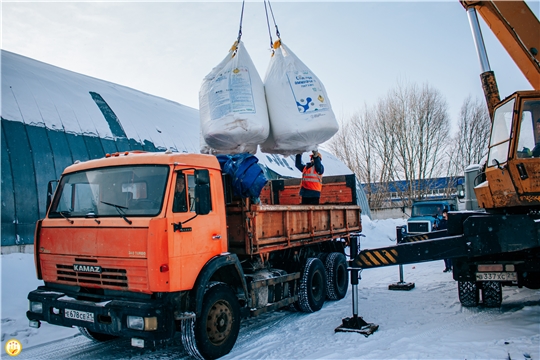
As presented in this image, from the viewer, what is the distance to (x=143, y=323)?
12.9 ft

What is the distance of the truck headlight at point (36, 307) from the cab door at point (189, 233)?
5.63 ft

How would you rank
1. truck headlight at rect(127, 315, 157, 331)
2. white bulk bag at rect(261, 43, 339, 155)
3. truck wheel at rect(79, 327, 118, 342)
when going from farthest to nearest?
white bulk bag at rect(261, 43, 339, 155) < truck wheel at rect(79, 327, 118, 342) < truck headlight at rect(127, 315, 157, 331)

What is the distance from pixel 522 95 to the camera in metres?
5.30

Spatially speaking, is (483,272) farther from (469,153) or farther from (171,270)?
(469,153)

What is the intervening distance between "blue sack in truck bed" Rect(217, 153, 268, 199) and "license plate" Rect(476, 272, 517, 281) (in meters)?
3.32

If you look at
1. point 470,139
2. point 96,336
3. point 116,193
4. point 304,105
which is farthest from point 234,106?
point 470,139

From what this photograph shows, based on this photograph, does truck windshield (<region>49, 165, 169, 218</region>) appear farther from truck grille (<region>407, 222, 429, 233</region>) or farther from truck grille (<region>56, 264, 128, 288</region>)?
truck grille (<region>407, 222, 429, 233</region>)

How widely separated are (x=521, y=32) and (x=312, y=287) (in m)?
5.71

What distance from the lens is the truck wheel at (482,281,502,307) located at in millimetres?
6133

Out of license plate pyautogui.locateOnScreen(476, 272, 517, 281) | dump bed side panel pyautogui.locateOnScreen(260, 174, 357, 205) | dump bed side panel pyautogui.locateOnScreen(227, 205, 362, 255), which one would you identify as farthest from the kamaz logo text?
license plate pyautogui.locateOnScreen(476, 272, 517, 281)

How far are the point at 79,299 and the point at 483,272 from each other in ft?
17.1

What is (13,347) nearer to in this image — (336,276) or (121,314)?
(121,314)

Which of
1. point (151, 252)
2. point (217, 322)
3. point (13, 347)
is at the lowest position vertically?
point (13, 347)

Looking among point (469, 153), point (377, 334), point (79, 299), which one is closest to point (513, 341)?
point (377, 334)
